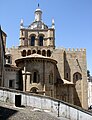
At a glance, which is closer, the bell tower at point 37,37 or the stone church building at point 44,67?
the stone church building at point 44,67

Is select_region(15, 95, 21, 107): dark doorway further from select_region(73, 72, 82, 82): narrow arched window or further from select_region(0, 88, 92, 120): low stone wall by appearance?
select_region(73, 72, 82, 82): narrow arched window

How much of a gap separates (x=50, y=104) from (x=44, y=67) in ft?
47.6

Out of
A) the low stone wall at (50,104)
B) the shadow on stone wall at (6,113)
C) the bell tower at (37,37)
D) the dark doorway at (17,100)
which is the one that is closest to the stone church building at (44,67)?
the bell tower at (37,37)

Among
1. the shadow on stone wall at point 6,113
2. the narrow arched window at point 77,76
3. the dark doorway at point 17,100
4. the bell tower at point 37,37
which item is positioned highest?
the bell tower at point 37,37

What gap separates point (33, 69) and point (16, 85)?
2.83 m

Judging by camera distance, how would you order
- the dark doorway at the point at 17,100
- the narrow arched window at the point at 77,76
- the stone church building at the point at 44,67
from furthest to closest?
the narrow arched window at the point at 77,76, the stone church building at the point at 44,67, the dark doorway at the point at 17,100

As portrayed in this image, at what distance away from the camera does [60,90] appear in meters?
35.3

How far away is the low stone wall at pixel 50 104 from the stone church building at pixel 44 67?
11.6 m

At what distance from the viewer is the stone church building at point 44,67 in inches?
1251

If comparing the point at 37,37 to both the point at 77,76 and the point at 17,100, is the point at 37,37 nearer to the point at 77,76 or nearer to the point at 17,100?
the point at 77,76

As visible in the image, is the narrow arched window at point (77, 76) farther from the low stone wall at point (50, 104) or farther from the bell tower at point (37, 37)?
the low stone wall at point (50, 104)

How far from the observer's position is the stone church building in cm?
3177

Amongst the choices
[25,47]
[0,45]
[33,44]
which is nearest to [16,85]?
[0,45]

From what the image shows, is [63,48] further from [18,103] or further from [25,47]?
[18,103]
